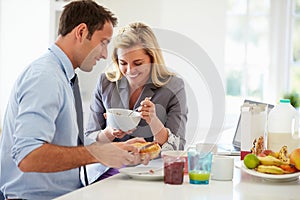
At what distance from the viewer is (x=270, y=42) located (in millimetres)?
4453

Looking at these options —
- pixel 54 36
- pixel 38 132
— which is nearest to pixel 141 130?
pixel 38 132

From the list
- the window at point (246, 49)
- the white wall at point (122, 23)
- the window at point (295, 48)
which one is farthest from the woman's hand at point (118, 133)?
the window at point (295, 48)

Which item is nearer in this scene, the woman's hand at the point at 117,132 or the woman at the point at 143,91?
the woman's hand at the point at 117,132

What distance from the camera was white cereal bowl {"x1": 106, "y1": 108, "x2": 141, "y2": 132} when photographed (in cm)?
182

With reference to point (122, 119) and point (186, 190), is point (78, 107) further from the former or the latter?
point (186, 190)

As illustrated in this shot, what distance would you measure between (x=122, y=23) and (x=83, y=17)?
2.27 m

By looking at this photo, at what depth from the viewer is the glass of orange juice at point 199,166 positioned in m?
1.53

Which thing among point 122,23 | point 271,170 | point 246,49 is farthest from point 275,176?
point 246,49

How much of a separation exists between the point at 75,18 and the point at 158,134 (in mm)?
563

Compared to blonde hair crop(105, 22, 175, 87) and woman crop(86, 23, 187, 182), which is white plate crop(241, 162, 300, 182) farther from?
blonde hair crop(105, 22, 175, 87)

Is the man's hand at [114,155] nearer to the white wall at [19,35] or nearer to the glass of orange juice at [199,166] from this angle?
the glass of orange juice at [199,166]

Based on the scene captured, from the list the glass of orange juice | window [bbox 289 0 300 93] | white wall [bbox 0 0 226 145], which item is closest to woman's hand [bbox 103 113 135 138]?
the glass of orange juice

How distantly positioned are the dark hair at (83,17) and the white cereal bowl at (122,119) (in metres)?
0.28

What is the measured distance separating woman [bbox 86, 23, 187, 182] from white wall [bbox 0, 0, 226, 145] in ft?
1.53
